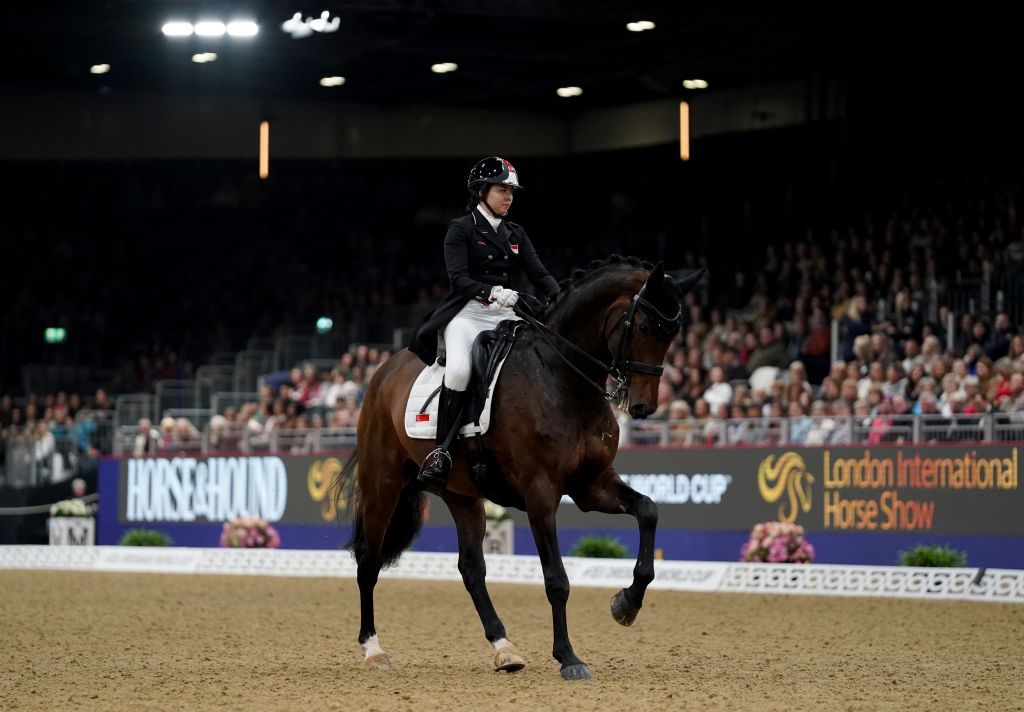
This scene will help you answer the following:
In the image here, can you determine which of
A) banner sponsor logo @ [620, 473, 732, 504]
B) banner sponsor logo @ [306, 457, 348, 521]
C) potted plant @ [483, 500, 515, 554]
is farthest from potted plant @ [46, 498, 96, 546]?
banner sponsor logo @ [620, 473, 732, 504]

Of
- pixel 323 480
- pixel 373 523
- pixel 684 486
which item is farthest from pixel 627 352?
pixel 323 480

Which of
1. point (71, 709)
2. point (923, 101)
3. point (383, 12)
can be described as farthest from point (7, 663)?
point (923, 101)

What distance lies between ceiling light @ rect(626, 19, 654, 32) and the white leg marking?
51.8 feet

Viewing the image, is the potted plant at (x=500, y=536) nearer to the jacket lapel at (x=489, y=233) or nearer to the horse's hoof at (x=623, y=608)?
the jacket lapel at (x=489, y=233)

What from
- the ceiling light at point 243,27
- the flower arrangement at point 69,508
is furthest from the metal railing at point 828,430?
the flower arrangement at point 69,508

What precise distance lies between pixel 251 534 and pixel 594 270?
1373 cm

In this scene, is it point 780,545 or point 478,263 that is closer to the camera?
A: point 478,263

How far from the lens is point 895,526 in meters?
16.3

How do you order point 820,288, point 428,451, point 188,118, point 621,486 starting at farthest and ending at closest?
1. point 188,118
2. point 820,288
3. point 428,451
4. point 621,486

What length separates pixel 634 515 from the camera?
28.2 ft

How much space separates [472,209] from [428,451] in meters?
1.56

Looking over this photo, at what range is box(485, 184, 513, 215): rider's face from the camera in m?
9.38

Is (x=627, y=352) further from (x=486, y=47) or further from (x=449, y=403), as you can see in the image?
(x=486, y=47)

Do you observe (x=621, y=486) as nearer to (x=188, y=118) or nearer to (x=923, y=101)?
(x=923, y=101)
